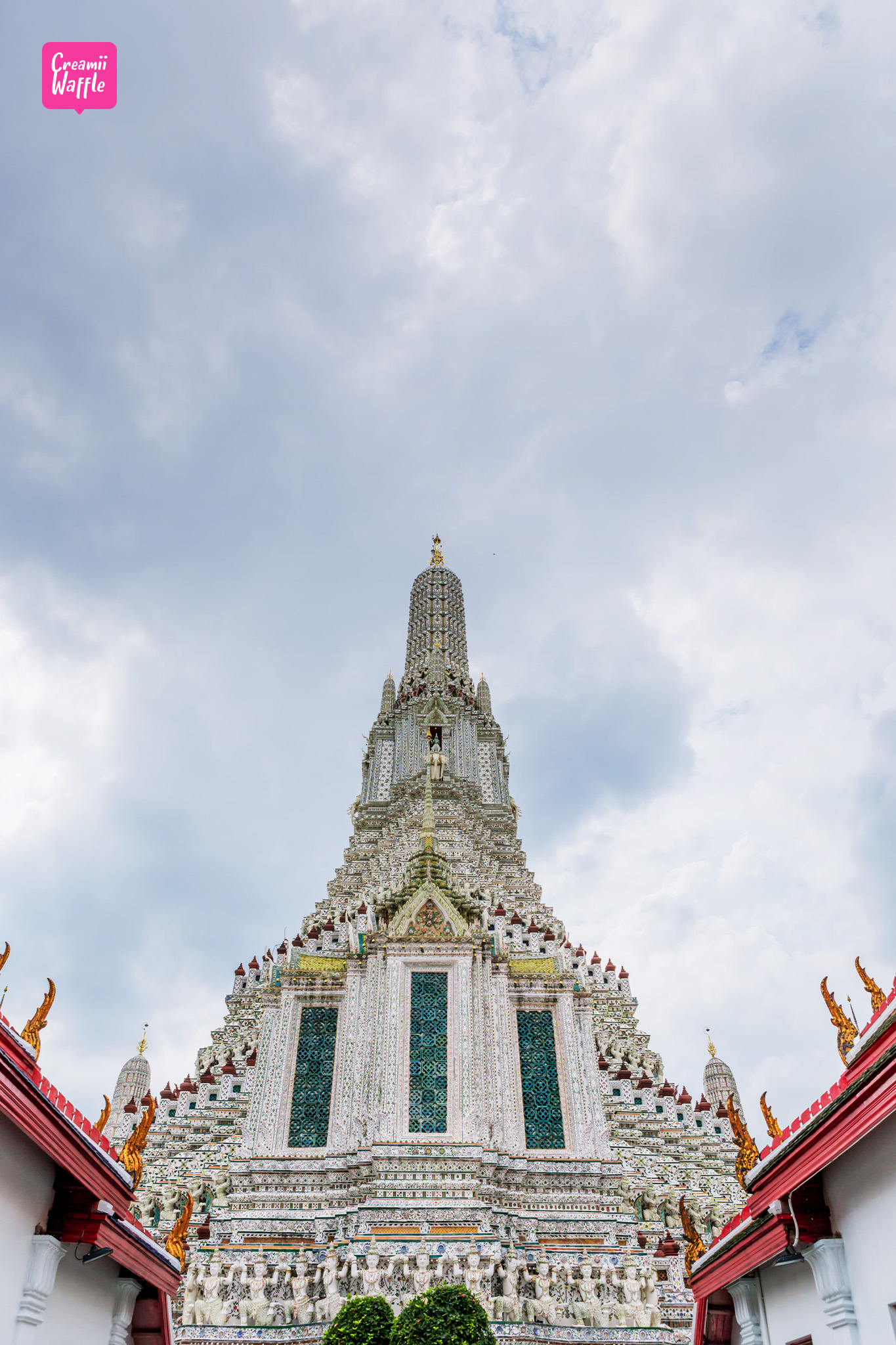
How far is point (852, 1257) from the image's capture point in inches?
268

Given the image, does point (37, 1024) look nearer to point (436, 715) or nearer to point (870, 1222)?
point (870, 1222)

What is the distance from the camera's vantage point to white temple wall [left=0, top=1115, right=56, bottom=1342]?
21.3ft

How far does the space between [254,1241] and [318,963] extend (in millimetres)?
6685

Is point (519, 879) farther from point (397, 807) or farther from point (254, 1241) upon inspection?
point (254, 1241)

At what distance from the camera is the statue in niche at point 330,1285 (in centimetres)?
1739

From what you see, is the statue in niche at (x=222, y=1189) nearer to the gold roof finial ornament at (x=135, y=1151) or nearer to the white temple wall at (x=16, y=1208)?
the gold roof finial ornament at (x=135, y=1151)

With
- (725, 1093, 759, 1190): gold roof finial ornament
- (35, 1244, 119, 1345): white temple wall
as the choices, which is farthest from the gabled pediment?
(35, 1244, 119, 1345): white temple wall

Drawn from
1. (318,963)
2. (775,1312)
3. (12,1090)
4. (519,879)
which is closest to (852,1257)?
(775,1312)

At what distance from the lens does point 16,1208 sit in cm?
666

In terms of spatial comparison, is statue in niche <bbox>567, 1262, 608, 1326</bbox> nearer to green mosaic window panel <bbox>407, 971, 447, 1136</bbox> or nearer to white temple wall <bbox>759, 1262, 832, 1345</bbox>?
green mosaic window panel <bbox>407, 971, 447, 1136</bbox>

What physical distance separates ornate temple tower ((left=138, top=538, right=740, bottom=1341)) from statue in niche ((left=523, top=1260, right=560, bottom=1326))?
8 cm

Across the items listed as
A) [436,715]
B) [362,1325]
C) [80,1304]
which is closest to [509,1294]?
[362,1325]

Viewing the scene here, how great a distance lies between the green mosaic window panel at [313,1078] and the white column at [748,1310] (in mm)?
14817

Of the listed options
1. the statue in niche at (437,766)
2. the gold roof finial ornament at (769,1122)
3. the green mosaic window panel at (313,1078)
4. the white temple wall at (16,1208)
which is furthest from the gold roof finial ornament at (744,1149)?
the statue in niche at (437,766)
